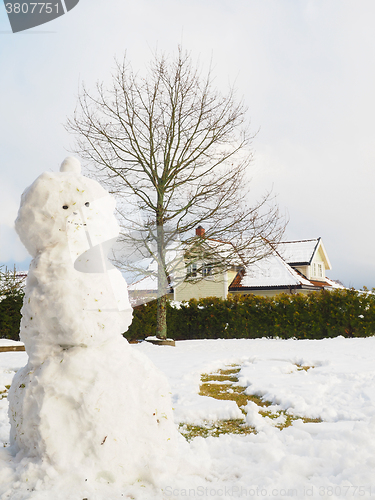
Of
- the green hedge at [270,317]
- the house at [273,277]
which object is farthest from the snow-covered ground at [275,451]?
the house at [273,277]

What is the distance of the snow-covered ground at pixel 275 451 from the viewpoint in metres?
2.15

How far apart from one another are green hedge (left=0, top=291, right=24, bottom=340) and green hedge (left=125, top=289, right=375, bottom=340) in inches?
141

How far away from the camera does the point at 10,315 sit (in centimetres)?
1141

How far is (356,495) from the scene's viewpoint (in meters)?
2.16

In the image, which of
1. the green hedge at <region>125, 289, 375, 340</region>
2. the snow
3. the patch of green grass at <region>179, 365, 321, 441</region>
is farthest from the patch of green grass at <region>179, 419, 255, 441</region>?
the green hedge at <region>125, 289, 375, 340</region>

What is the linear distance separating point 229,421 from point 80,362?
208 cm

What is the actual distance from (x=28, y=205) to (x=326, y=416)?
3.49 meters

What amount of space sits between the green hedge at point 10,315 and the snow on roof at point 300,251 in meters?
15.8

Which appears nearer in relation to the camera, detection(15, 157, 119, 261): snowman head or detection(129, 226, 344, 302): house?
detection(15, 157, 119, 261): snowman head

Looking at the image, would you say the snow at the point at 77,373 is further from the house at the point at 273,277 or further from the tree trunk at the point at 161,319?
the house at the point at 273,277

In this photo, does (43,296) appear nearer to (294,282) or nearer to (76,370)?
(76,370)

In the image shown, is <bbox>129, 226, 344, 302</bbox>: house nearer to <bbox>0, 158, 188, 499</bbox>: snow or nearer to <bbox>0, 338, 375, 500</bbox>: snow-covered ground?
<bbox>0, 338, 375, 500</bbox>: snow-covered ground

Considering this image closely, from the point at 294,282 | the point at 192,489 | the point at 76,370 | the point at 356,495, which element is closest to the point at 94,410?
the point at 76,370

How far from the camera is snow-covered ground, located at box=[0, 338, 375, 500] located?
2.15 metres
